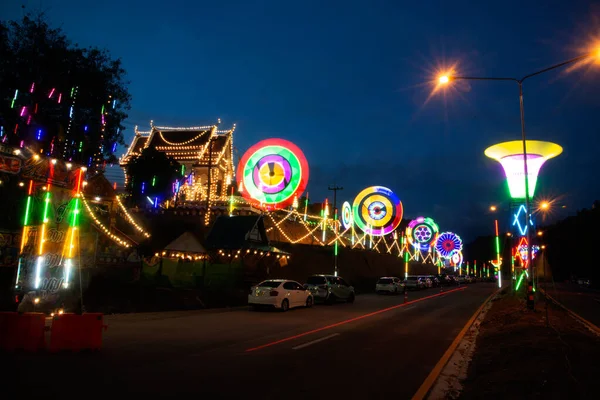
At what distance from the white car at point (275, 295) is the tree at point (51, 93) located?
531 inches

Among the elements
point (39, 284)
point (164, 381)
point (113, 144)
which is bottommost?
point (164, 381)

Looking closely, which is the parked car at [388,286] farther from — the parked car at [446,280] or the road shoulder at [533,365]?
the parked car at [446,280]

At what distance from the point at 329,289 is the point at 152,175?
25.2 meters

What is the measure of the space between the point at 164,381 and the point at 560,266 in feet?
402

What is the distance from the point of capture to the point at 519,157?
91.8 feet

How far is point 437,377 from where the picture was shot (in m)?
8.71

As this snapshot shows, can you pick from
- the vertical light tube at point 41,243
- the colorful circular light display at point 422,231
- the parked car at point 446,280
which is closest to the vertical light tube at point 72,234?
the vertical light tube at point 41,243

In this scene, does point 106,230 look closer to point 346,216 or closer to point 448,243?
point 346,216

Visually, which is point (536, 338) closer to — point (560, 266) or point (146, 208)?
point (146, 208)

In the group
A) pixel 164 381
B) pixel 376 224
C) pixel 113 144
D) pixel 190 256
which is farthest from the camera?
pixel 376 224

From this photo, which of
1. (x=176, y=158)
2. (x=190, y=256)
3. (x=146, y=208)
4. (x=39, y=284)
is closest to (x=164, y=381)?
(x=39, y=284)

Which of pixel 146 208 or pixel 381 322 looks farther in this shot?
pixel 146 208

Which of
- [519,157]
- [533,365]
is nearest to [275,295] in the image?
[533,365]

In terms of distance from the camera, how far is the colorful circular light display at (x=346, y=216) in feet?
179
